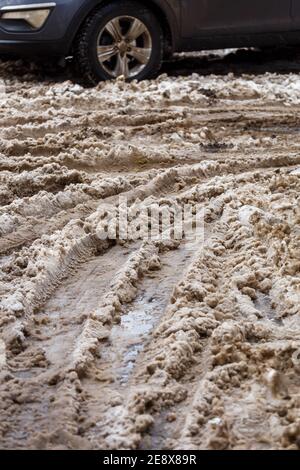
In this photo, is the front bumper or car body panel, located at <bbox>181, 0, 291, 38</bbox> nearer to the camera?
the front bumper

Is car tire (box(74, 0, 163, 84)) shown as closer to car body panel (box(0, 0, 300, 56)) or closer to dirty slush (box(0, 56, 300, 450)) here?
car body panel (box(0, 0, 300, 56))

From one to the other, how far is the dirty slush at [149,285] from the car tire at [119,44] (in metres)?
1.09

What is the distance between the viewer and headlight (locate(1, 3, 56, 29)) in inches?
301

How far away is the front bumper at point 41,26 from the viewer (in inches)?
300

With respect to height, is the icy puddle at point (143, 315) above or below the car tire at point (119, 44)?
below

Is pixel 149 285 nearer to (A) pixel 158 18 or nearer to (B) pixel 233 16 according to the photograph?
(A) pixel 158 18

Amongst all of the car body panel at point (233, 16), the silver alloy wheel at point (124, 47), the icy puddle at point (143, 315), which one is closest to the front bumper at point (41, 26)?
the silver alloy wheel at point (124, 47)

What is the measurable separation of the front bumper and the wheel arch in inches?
0.5

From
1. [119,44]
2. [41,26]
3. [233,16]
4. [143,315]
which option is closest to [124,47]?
[119,44]

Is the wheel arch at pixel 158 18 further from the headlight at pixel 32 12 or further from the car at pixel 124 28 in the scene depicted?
the headlight at pixel 32 12

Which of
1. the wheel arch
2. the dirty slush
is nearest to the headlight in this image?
the wheel arch

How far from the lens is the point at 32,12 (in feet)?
25.1

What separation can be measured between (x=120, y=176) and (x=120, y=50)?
288 cm
